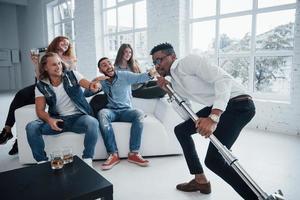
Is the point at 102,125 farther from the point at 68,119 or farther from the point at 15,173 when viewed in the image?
the point at 15,173

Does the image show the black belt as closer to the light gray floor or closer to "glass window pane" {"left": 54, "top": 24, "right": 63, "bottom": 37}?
the light gray floor

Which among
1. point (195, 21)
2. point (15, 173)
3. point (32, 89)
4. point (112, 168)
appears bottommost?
point (112, 168)

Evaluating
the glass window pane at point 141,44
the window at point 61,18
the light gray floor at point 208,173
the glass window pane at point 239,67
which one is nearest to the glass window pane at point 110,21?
the glass window pane at point 141,44

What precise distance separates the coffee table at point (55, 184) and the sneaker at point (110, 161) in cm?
82

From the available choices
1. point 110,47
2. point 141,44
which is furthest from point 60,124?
point 110,47

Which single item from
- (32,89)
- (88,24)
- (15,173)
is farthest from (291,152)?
(88,24)

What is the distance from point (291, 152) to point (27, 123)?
8.90 feet

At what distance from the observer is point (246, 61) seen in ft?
13.1

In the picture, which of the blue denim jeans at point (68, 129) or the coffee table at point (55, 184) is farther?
the blue denim jeans at point (68, 129)

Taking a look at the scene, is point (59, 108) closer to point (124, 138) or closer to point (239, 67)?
point (124, 138)

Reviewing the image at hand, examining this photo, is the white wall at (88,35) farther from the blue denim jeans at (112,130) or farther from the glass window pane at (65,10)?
the blue denim jeans at (112,130)

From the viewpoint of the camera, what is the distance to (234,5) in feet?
13.2

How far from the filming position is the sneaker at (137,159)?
2334 millimetres

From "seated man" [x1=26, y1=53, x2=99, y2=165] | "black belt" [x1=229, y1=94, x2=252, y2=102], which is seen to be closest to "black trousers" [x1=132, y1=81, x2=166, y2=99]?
"seated man" [x1=26, y1=53, x2=99, y2=165]
